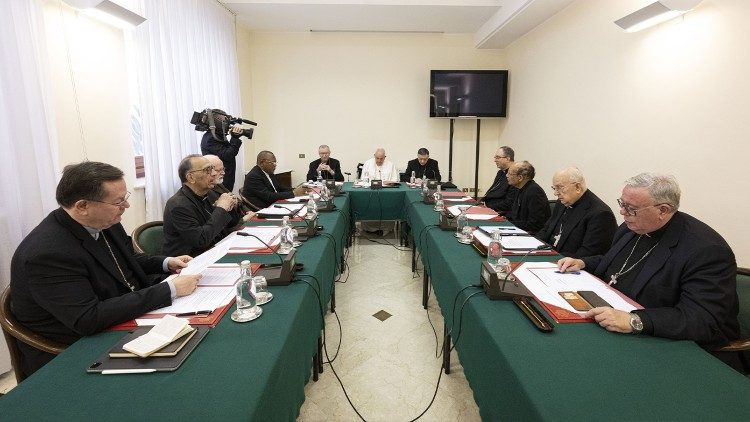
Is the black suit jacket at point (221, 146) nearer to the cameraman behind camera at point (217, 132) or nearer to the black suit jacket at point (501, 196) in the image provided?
the cameraman behind camera at point (217, 132)

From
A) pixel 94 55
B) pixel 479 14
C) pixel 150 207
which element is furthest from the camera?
pixel 479 14

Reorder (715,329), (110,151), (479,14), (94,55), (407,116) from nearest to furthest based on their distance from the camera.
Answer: (715,329)
(94,55)
(110,151)
(479,14)
(407,116)

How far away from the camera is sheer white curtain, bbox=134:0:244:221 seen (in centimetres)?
335

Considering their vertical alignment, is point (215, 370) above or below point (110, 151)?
below

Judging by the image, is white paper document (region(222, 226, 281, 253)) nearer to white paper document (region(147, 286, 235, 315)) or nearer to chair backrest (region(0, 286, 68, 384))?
white paper document (region(147, 286, 235, 315))

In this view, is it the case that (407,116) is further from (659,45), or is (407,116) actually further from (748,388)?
(748,388)

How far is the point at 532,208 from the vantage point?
3006mm

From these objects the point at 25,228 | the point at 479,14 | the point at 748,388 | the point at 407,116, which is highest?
the point at 479,14

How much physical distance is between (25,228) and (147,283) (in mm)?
1160

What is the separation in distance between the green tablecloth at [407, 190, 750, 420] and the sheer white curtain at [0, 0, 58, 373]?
7.99 ft

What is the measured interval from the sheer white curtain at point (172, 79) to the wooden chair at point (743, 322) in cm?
388

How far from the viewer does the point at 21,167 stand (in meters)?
2.14

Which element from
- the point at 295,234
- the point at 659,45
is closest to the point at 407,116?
the point at 659,45

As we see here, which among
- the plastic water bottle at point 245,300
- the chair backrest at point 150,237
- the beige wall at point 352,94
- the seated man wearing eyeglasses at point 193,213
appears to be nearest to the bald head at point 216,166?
the seated man wearing eyeglasses at point 193,213
